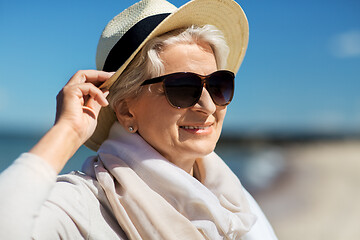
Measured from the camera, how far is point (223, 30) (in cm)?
272

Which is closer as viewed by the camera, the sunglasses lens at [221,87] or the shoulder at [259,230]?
the sunglasses lens at [221,87]

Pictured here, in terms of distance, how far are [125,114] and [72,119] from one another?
0.58m

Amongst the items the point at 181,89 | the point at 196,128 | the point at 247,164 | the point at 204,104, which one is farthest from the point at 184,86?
the point at 247,164

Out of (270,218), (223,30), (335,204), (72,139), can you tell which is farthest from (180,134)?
(335,204)

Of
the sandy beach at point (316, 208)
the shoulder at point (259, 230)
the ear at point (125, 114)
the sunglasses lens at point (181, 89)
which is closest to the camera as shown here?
the sunglasses lens at point (181, 89)

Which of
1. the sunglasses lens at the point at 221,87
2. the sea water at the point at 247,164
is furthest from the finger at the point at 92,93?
the sea water at the point at 247,164

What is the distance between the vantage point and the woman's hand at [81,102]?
1.86m

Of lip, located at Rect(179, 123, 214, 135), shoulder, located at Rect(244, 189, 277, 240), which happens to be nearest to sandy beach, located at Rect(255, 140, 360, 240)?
shoulder, located at Rect(244, 189, 277, 240)

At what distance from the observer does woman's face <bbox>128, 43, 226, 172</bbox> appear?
7.36ft

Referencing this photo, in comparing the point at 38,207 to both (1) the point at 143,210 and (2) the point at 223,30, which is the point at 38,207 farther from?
(2) the point at 223,30

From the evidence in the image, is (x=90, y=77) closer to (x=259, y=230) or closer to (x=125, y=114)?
(x=125, y=114)

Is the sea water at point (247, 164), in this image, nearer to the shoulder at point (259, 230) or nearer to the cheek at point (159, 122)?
the shoulder at point (259, 230)

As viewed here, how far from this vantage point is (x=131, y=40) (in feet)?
7.35

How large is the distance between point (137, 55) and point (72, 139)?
714 mm
